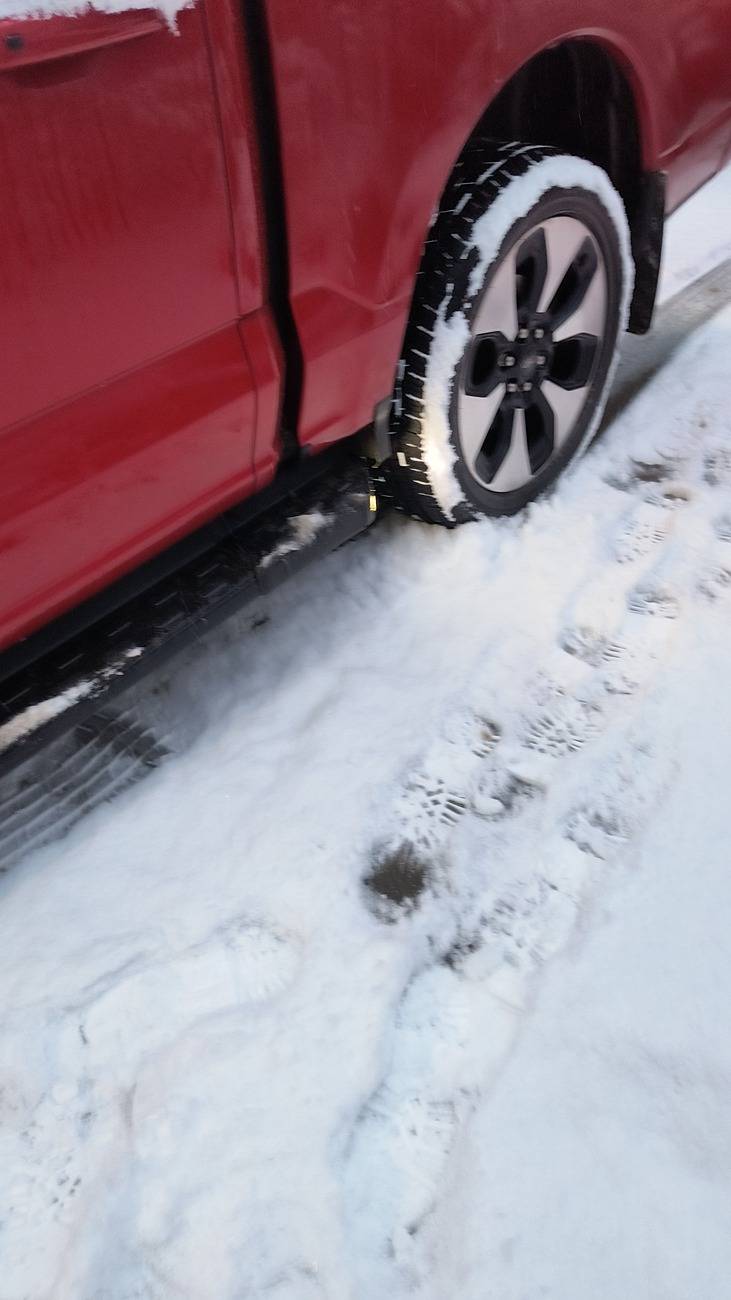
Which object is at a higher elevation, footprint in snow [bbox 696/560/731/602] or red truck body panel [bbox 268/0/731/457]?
red truck body panel [bbox 268/0/731/457]

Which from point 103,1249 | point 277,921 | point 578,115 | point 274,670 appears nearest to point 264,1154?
point 103,1249

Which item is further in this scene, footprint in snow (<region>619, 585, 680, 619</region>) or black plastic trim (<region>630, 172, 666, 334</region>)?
black plastic trim (<region>630, 172, 666, 334</region>)

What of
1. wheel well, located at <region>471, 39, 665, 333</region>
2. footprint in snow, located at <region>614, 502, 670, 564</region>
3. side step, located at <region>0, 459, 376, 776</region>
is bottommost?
footprint in snow, located at <region>614, 502, 670, 564</region>

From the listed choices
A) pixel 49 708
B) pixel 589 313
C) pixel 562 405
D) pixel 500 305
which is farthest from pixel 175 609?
pixel 589 313

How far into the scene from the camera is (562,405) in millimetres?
2076

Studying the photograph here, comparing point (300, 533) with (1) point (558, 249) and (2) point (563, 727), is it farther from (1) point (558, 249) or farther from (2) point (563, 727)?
(1) point (558, 249)

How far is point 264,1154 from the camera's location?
3.93 feet

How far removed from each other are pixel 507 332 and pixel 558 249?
0.66 ft

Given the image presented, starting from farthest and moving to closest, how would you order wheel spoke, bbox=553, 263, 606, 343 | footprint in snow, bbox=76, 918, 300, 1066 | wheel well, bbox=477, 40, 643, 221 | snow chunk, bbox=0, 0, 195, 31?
wheel spoke, bbox=553, 263, 606, 343 → wheel well, bbox=477, 40, 643, 221 → footprint in snow, bbox=76, 918, 300, 1066 → snow chunk, bbox=0, 0, 195, 31

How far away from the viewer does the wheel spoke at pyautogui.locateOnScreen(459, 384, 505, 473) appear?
6.04 feet

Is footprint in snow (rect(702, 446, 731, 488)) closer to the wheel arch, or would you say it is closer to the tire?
the tire

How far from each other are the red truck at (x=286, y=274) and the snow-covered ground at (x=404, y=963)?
275mm

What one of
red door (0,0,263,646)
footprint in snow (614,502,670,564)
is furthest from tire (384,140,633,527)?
red door (0,0,263,646)

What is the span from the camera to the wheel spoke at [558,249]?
183 cm
